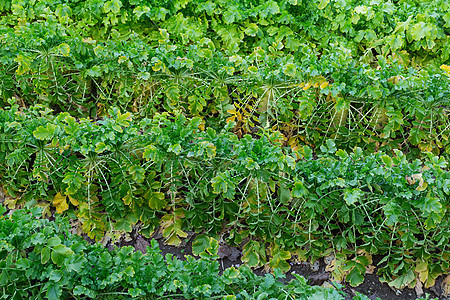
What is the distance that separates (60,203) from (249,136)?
1.57 metres

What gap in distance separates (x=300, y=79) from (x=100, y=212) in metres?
2.01

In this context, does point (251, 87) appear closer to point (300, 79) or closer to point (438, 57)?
point (300, 79)

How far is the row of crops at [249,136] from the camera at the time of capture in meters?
3.14

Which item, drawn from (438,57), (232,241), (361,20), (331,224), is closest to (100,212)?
(232,241)

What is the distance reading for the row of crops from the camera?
3144 mm

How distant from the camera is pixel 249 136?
3188 mm

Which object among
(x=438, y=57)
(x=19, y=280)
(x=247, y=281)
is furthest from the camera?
(x=438, y=57)

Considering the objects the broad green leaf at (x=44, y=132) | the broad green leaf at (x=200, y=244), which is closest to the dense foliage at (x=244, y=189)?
the broad green leaf at (x=44, y=132)

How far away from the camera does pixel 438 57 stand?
14.8ft

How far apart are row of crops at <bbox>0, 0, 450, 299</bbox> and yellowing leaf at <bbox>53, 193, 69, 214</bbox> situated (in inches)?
0.4

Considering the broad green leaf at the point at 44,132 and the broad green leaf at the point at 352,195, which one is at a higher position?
the broad green leaf at the point at 44,132

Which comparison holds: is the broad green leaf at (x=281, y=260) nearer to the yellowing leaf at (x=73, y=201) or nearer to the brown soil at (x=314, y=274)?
the brown soil at (x=314, y=274)

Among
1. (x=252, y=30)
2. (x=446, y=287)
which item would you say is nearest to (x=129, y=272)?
(x=446, y=287)

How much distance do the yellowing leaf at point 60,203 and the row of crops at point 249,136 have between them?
1cm
